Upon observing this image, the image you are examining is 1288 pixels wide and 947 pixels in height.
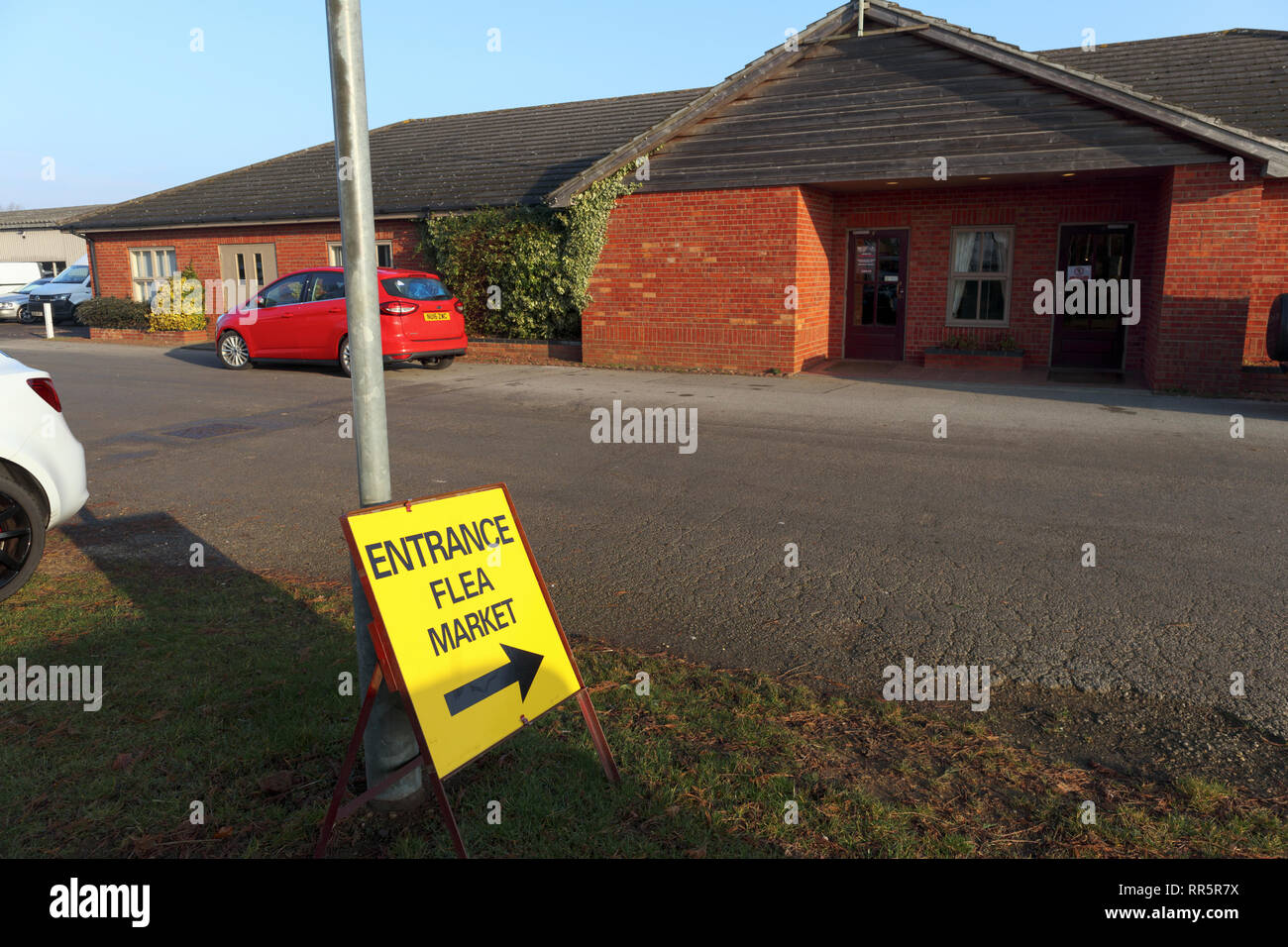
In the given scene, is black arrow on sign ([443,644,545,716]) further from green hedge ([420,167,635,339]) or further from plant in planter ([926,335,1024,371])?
green hedge ([420,167,635,339])

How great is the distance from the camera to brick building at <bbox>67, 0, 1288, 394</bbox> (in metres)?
13.3

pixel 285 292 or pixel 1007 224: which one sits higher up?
pixel 1007 224

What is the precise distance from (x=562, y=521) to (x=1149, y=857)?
15.2ft

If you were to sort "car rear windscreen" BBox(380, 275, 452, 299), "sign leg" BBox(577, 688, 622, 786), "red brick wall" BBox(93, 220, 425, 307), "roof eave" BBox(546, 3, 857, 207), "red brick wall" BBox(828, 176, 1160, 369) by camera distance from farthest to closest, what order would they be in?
"red brick wall" BBox(93, 220, 425, 307), "red brick wall" BBox(828, 176, 1160, 369), "roof eave" BBox(546, 3, 857, 207), "car rear windscreen" BBox(380, 275, 452, 299), "sign leg" BBox(577, 688, 622, 786)

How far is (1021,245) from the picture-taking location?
1662cm

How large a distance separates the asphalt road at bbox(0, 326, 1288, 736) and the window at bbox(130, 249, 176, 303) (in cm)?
1441

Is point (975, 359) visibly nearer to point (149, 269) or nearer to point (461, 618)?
point (461, 618)

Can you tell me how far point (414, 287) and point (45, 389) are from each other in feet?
32.6

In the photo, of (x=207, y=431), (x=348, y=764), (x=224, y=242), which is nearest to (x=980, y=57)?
(x=207, y=431)

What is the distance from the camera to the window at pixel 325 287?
15508 mm

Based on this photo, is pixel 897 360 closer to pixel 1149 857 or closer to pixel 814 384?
pixel 814 384

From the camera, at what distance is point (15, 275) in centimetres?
3750

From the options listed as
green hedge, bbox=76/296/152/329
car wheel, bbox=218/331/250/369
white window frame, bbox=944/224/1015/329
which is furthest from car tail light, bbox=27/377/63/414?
green hedge, bbox=76/296/152/329

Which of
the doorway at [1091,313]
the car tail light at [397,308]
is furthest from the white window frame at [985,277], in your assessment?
the car tail light at [397,308]
